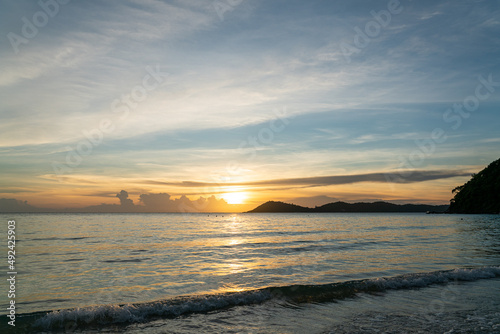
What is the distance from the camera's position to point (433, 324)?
1133cm

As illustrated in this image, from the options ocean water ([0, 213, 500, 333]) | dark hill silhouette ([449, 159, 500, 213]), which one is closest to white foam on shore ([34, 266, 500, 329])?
ocean water ([0, 213, 500, 333])

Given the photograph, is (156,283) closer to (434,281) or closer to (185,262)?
(185,262)

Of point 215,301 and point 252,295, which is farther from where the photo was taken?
point 252,295

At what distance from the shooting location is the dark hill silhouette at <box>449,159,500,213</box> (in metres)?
168

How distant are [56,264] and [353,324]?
78.5 feet

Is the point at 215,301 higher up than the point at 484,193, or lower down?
lower down

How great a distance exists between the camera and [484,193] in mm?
177375

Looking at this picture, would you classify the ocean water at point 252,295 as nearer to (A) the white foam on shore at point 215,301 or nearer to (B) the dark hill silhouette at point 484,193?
(A) the white foam on shore at point 215,301

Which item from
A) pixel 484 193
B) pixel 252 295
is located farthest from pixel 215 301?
pixel 484 193

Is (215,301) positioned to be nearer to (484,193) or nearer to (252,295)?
(252,295)

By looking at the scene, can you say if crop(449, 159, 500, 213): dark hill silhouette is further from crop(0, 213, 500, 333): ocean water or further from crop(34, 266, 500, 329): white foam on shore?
crop(34, 266, 500, 329): white foam on shore

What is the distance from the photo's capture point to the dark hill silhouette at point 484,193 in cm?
16812

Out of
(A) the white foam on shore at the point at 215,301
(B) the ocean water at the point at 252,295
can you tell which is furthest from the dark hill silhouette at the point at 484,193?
(A) the white foam on shore at the point at 215,301

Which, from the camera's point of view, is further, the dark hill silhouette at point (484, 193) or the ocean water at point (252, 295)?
the dark hill silhouette at point (484, 193)
